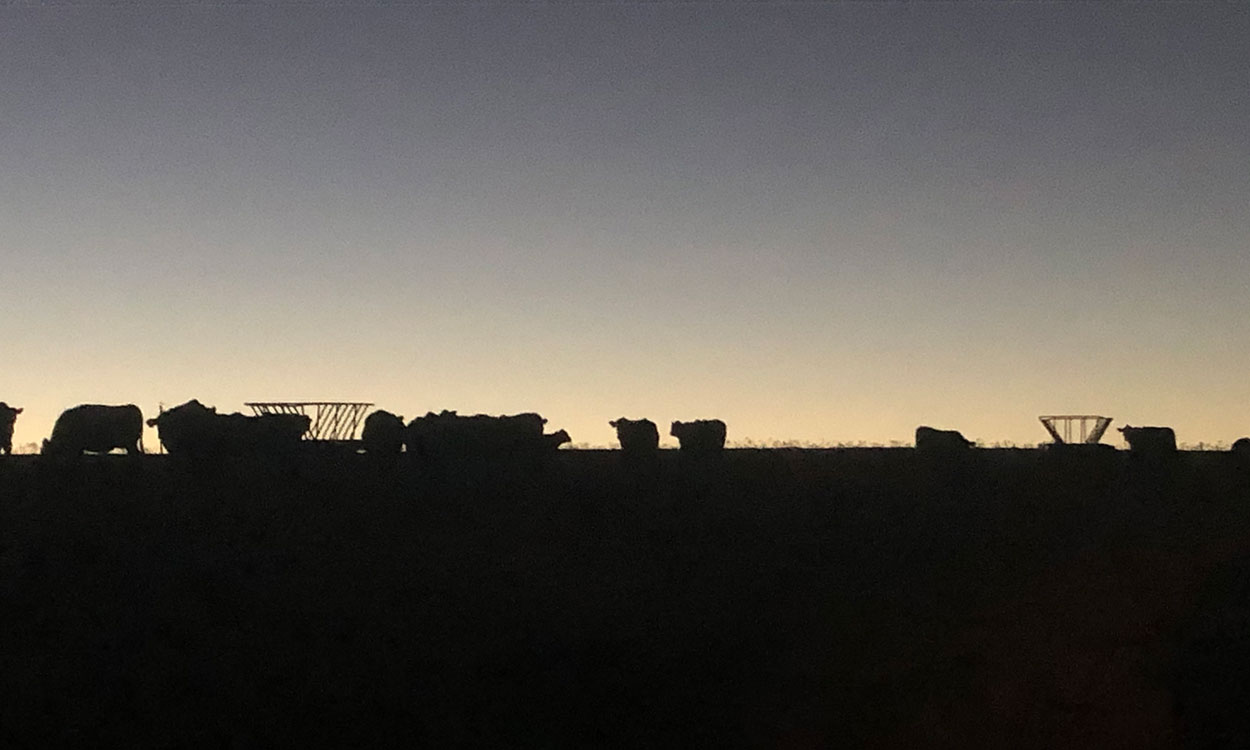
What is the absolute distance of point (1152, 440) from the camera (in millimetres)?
51750

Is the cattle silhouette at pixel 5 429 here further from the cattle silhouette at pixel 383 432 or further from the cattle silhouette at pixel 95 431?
the cattle silhouette at pixel 383 432

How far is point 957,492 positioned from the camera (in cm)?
3869

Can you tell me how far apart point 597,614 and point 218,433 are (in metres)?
19.5

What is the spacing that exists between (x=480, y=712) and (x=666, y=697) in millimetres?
Result: 2969

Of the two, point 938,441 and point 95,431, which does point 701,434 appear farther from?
point 95,431

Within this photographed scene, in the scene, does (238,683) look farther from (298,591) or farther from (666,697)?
(666,697)

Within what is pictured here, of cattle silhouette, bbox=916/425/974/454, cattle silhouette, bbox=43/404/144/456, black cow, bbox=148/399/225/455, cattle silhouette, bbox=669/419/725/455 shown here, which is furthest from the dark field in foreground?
cattle silhouette, bbox=669/419/725/455

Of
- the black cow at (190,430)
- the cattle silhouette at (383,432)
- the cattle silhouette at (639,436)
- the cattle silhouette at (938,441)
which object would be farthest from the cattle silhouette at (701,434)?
the black cow at (190,430)

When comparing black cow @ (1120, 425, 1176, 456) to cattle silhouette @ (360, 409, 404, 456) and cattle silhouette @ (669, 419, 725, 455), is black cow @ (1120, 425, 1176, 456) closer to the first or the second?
cattle silhouette @ (669, 419, 725, 455)

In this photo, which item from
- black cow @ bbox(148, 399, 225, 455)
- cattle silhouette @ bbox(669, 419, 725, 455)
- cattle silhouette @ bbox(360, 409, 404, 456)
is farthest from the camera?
cattle silhouette @ bbox(669, 419, 725, 455)

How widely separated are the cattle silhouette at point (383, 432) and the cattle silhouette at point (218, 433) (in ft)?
7.48

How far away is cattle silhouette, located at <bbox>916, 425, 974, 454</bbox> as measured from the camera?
47.8 meters

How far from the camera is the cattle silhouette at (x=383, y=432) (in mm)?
43969

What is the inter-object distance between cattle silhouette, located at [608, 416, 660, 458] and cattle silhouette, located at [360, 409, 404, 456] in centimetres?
862
